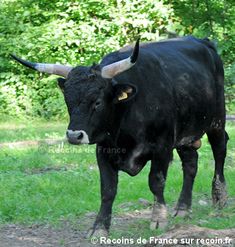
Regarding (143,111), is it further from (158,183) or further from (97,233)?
(97,233)

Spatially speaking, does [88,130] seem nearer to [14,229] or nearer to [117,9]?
[14,229]

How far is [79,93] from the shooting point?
6.02 meters

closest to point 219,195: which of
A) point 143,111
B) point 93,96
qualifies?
point 143,111

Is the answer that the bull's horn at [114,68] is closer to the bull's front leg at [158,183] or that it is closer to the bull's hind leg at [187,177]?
the bull's front leg at [158,183]

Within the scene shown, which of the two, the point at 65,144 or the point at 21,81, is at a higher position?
the point at 65,144

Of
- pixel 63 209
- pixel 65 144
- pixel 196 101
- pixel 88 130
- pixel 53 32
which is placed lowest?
pixel 53 32

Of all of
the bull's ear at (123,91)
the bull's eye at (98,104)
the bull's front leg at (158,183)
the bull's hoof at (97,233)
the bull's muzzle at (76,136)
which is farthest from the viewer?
the bull's front leg at (158,183)

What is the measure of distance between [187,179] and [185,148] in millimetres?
417

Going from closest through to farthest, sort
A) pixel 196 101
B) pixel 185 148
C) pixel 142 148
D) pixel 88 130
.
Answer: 1. pixel 88 130
2. pixel 142 148
3. pixel 196 101
4. pixel 185 148

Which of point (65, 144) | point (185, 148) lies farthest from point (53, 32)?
point (185, 148)

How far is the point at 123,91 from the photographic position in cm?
628

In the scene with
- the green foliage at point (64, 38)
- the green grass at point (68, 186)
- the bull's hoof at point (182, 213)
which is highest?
the bull's hoof at point (182, 213)

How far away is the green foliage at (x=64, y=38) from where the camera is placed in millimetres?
18828

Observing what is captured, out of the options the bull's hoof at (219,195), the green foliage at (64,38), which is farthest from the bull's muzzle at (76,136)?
the green foliage at (64,38)
